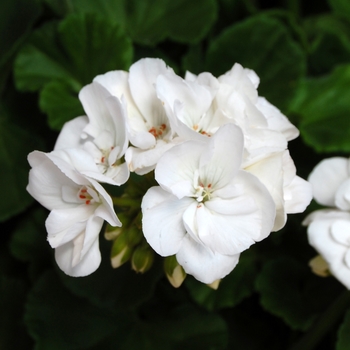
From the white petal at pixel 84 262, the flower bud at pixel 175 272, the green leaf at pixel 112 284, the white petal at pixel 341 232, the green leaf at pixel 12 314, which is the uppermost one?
the white petal at pixel 84 262

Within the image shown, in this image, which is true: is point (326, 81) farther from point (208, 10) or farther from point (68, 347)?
point (68, 347)

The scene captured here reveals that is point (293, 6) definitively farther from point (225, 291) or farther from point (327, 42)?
point (225, 291)

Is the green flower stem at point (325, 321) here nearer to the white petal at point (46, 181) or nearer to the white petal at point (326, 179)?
the white petal at point (326, 179)

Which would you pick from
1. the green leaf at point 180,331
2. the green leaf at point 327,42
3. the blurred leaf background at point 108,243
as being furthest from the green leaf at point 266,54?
the green leaf at point 180,331

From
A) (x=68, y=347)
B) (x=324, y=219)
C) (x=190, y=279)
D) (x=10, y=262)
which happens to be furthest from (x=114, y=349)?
(x=324, y=219)

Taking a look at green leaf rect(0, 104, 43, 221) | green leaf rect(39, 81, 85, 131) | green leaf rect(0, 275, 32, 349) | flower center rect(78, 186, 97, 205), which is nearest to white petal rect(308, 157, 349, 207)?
flower center rect(78, 186, 97, 205)

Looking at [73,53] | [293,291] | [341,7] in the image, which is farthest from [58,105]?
[341,7]
